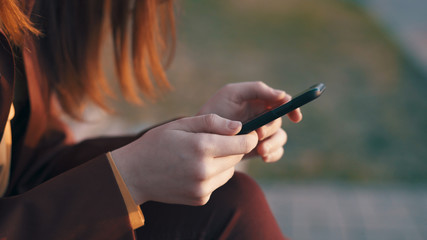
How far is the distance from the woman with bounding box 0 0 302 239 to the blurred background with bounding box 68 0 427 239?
0.42m

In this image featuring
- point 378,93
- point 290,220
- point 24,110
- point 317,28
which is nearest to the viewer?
point 24,110

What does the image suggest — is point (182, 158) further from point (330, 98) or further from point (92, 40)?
point (330, 98)

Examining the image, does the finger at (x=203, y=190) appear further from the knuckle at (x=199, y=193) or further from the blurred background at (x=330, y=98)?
the blurred background at (x=330, y=98)

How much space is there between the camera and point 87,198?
80 centimetres

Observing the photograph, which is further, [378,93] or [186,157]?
[378,93]

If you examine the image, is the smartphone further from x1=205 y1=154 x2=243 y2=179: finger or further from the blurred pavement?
the blurred pavement

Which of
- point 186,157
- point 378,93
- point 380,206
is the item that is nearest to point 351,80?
point 378,93

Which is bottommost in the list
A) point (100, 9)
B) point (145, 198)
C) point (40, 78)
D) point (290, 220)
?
point (290, 220)

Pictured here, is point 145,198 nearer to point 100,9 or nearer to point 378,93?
point 100,9

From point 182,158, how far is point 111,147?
385mm

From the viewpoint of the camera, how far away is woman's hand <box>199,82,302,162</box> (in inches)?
41.1

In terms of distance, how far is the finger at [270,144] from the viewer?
104 centimetres

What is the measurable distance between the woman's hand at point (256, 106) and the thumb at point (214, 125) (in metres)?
0.21

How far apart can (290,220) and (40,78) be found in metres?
1.57
